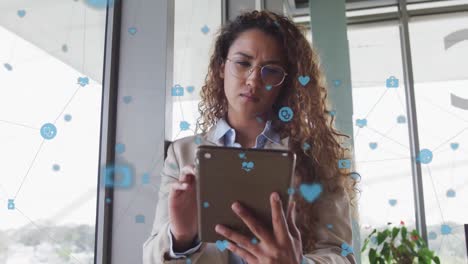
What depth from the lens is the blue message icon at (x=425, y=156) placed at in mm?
2411

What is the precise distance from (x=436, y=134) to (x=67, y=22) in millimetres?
2331

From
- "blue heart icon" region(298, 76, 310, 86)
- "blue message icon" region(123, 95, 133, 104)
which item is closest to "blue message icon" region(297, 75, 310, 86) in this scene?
"blue heart icon" region(298, 76, 310, 86)

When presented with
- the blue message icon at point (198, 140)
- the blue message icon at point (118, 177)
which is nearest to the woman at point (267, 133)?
the blue message icon at point (198, 140)

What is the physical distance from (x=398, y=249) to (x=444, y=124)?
89 centimetres

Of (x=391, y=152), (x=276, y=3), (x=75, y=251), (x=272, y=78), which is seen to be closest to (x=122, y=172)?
(x=75, y=251)

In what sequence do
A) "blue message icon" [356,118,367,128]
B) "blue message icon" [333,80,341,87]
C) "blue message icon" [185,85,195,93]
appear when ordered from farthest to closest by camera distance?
"blue message icon" [333,80,341,87] → "blue message icon" [356,118,367,128] → "blue message icon" [185,85,195,93]

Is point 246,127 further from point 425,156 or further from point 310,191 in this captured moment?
point 425,156

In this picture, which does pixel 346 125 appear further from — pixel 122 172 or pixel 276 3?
pixel 122 172

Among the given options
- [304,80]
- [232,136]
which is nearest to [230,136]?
[232,136]

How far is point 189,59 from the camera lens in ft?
4.26

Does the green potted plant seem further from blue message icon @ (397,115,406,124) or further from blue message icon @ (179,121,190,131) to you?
blue message icon @ (179,121,190,131)

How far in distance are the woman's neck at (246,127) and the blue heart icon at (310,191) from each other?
170mm

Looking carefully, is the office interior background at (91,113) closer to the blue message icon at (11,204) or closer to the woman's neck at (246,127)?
the blue message icon at (11,204)

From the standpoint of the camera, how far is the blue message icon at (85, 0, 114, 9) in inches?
34.8
